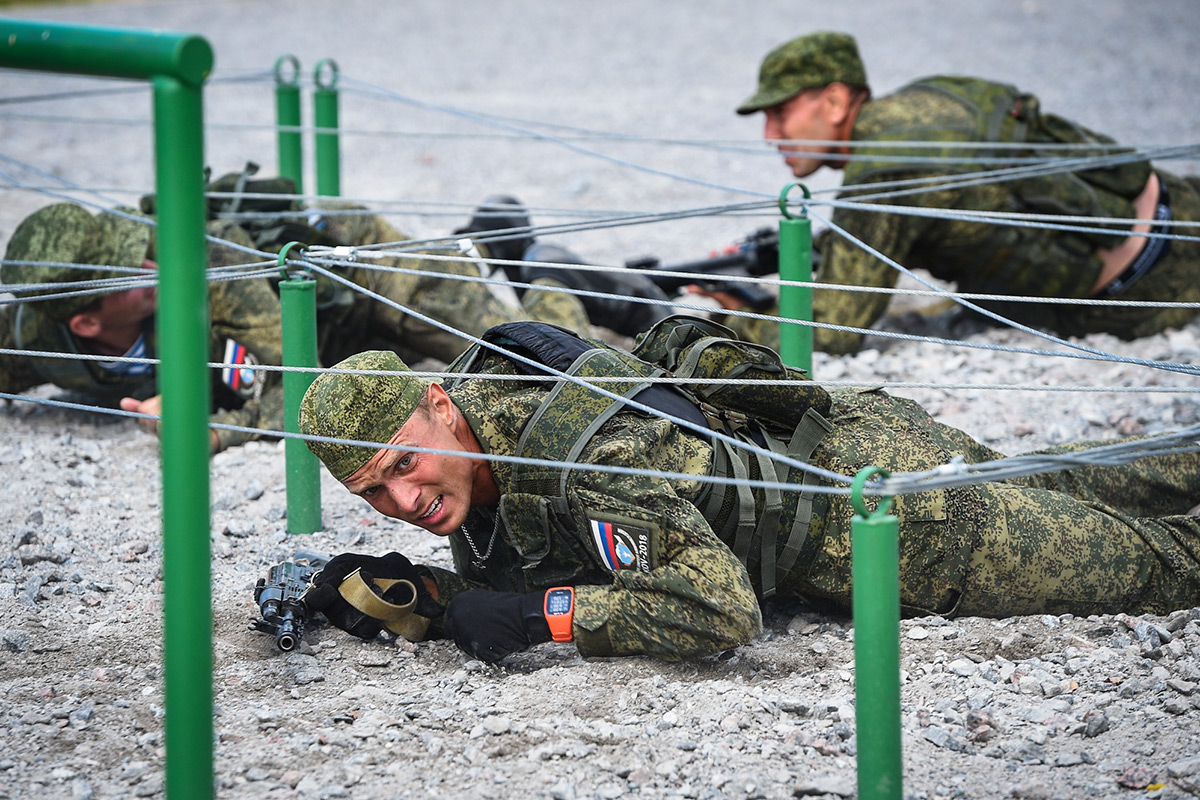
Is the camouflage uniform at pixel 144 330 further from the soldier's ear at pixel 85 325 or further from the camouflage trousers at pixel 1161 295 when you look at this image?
the camouflage trousers at pixel 1161 295

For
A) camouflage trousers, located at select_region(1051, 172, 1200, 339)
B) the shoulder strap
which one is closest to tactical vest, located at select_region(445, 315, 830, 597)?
the shoulder strap

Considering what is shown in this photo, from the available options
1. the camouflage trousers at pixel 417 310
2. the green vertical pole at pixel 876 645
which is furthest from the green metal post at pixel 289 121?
the green vertical pole at pixel 876 645

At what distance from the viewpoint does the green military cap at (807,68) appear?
5.26m

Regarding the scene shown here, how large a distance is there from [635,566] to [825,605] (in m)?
0.68

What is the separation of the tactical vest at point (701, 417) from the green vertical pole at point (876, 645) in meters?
0.78

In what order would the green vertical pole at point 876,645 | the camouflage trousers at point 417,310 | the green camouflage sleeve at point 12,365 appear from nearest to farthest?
the green vertical pole at point 876,645 → the green camouflage sleeve at point 12,365 → the camouflage trousers at point 417,310

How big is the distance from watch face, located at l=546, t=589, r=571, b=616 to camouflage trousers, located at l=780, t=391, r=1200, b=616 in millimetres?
543

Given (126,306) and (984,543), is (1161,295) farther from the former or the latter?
(126,306)

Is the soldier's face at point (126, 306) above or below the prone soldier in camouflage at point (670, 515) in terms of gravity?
above

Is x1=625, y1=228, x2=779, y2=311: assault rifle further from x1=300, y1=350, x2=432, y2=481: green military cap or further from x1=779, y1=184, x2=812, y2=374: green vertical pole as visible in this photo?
x1=300, y1=350, x2=432, y2=481: green military cap

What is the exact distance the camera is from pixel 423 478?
108 inches

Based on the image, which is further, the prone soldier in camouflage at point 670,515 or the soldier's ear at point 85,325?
the soldier's ear at point 85,325

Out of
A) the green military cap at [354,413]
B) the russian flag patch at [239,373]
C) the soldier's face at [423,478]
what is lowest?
the soldier's face at [423,478]

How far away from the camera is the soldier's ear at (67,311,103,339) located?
4684mm
